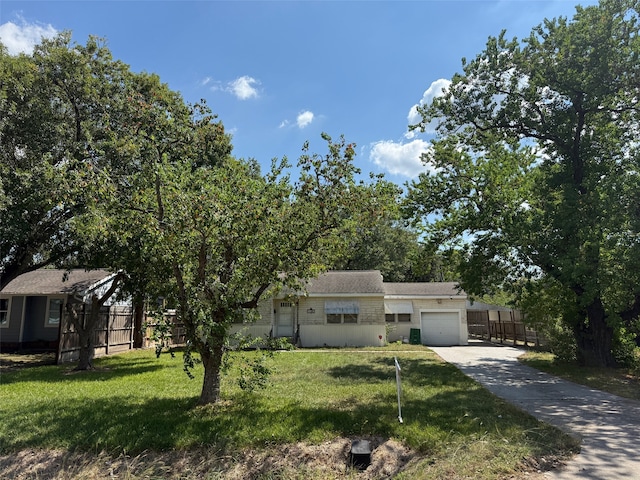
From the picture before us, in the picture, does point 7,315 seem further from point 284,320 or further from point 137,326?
point 284,320

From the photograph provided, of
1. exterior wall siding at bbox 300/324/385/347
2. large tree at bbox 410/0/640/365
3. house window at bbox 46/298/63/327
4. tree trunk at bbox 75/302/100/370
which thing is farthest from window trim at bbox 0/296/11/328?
large tree at bbox 410/0/640/365

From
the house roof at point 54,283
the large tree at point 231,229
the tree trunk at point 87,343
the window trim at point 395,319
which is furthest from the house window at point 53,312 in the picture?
the window trim at point 395,319

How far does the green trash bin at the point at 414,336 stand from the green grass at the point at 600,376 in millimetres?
8330

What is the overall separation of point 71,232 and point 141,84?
5.92 meters

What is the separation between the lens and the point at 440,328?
2347 centimetres

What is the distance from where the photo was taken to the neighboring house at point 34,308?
714 inches

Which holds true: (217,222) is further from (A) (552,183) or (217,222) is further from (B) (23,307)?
(B) (23,307)

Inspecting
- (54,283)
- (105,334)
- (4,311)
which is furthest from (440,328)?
(4,311)

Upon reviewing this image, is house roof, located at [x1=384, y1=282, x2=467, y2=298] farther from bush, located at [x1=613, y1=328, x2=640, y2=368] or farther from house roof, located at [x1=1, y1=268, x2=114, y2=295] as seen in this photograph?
house roof, located at [x1=1, y1=268, x2=114, y2=295]

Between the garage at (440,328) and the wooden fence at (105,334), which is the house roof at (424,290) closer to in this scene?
the garage at (440,328)

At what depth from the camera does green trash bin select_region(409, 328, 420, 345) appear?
23031 mm

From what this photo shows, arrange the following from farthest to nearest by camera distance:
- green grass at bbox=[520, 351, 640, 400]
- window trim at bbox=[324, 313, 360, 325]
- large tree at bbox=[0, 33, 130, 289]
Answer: window trim at bbox=[324, 313, 360, 325]
large tree at bbox=[0, 33, 130, 289]
green grass at bbox=[520, 351, 640, 400]

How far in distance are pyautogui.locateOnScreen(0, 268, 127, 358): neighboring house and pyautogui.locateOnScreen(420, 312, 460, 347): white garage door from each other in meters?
16.0

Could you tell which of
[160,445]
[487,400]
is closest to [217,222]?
[160,445]
